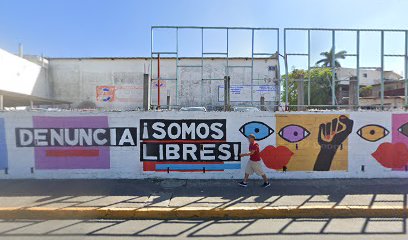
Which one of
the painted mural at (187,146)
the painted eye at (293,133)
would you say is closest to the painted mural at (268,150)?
the painted eye at (293,133)

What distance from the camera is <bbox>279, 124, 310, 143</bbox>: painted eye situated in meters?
8.19

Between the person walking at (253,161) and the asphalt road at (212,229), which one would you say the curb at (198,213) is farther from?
the person walking at (253,161)

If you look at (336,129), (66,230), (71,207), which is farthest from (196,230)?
(336,129)

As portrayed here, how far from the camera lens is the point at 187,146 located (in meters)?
8.12

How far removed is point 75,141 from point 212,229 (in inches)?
198

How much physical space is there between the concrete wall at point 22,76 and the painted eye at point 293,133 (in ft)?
49.1

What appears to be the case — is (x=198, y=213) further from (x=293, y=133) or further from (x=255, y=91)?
(x=255, y=91)

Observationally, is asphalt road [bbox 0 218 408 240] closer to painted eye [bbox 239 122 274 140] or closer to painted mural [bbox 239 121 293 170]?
painted mural [bbox 239 121 293 170]

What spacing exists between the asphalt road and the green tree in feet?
14.9

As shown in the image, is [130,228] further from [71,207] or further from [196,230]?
[71,207]

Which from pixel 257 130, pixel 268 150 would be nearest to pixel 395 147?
pixel 268 150

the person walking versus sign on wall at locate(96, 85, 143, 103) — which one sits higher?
sign on wall at locate(96, 85, 143, 103)

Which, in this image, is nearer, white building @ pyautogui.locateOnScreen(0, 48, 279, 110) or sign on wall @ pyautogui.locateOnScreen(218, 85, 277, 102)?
sign on wall @ pyautogui.locateOnScreen(218, 85, 277, 102)

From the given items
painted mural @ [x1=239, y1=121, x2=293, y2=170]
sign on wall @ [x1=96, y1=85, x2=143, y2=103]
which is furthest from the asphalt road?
sign on wall @ [x1=96, y1=85, x2=143, y2=103]
